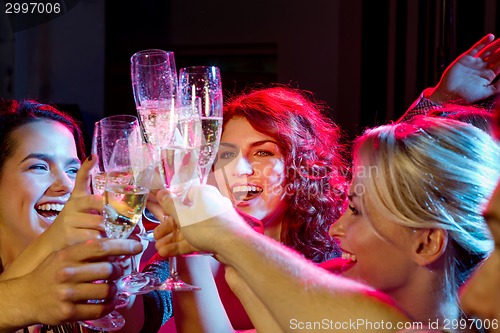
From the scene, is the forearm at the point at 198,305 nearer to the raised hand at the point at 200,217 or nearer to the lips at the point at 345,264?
the lips at the point at 345,264

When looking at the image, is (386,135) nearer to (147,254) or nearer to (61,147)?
(61,147)

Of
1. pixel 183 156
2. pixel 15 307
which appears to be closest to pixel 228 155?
pixel 183 156

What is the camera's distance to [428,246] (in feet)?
5.09

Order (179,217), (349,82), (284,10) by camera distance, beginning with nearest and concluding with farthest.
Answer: (179,217), (349,82), (284,10)

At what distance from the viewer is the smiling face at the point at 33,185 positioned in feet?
7.23

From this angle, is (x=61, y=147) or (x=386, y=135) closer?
(x=386, y=135)

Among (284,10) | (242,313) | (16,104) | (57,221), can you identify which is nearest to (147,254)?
(242,313)

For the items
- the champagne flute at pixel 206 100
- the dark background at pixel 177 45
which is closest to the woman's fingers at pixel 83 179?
the champagne flute at pixel 206 100

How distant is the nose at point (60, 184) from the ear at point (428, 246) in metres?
1.20

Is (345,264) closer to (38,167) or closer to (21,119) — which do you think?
(38,167)

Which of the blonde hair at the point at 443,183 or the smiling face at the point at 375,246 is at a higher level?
the blonde hair at the point at 443,183

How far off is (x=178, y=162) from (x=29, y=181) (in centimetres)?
92

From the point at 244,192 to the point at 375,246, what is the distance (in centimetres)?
85

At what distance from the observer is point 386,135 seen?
1638 mm
